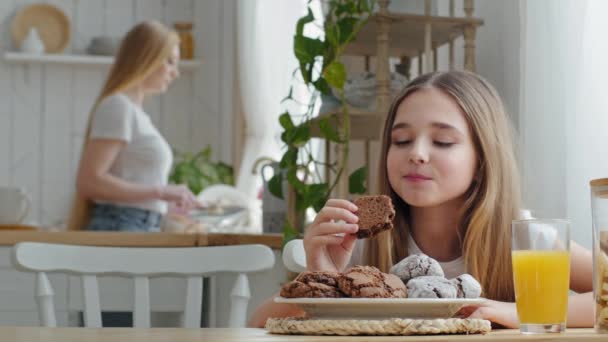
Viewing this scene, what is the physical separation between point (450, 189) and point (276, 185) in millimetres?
1110

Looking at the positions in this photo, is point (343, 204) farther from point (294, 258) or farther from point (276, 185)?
point (276, 185)

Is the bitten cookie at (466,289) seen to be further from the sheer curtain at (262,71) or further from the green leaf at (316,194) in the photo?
the sheer curtain at (262,71)

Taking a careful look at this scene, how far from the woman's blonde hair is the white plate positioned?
48cm

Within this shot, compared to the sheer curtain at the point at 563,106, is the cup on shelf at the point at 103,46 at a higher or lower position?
higher

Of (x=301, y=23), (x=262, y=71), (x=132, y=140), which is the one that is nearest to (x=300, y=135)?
(x=301, y=23)

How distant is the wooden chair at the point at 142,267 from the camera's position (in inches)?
63.9

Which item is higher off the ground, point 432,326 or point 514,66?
point 514,66

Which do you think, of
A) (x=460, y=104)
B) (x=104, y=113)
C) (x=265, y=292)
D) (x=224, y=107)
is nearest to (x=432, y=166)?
(x=460, y=104)

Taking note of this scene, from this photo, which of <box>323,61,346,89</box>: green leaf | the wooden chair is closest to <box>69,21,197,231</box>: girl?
<box>323,61,346,89</box>: green leaf

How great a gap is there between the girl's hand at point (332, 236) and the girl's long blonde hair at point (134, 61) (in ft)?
6.31

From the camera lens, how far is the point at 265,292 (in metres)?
2.49

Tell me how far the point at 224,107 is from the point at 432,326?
5.05m

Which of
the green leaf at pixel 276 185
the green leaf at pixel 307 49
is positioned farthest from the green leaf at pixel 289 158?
the green leaf at pixel 307 49

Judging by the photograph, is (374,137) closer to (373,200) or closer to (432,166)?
(432,166)
